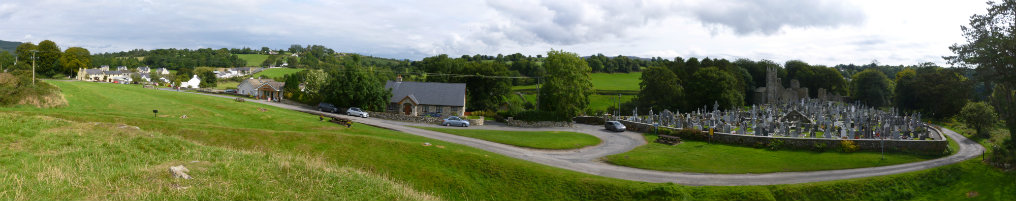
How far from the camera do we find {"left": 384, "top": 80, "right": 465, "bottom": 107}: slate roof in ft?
190

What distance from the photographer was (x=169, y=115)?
36219mm

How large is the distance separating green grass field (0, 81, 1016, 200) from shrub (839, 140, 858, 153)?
518cm

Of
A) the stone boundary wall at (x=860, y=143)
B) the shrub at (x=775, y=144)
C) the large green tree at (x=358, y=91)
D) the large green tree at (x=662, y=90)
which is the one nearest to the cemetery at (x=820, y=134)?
the stone boundary wall at (x=860, y=143)

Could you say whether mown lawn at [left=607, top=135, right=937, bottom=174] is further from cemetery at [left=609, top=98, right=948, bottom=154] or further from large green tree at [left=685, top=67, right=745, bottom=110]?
large green tree at [left=685, top=67, right=745, bottom=110]

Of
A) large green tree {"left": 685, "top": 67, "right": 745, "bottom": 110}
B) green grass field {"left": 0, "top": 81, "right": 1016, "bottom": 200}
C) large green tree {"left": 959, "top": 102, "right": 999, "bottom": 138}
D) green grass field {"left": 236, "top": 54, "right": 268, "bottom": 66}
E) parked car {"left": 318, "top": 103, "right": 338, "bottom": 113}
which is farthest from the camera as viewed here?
green grass field {"left": 236, "top": 54, "right": 268, "bottom": 66}

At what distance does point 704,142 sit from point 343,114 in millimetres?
35953

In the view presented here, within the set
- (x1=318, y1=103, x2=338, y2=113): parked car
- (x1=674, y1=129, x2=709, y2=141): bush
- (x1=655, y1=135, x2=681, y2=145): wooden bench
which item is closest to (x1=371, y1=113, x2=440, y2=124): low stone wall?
(x1=318, y1=103, x2=338, y2=113): parked car

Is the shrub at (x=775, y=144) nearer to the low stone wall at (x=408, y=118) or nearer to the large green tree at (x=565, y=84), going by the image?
the large green tree at (x=565, y=84)

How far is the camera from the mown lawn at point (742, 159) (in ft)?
89.1

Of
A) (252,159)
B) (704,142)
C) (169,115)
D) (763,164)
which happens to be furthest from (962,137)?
(169,115)

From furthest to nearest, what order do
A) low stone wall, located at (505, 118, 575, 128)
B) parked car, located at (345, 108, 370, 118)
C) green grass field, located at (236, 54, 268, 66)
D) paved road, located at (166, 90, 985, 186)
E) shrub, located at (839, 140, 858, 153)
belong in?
1. green grass field, located at (236, 54, 268, 66)
2. parked car, located at (345, 108, 370, 118)
3. low stone wall, located at (505, 118, 575, 128)
4. shrub, located at (839, 140, 858, 153)
5. paved road, located at (166, 90, 985, 186)

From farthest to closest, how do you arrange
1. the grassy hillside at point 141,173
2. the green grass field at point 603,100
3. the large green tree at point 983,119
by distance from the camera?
the green grass field at point 603,100 < the large green tree at point 983,119 < the grassy hillside at point 141,173

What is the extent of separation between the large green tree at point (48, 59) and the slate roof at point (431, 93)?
5842cm

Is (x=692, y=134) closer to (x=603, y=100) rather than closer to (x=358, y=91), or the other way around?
(x=358, y=91)
